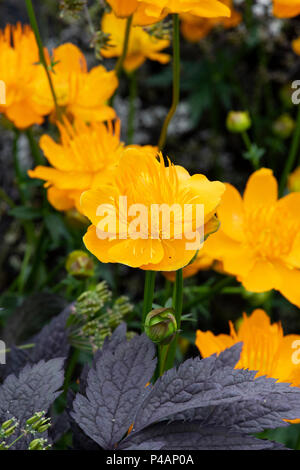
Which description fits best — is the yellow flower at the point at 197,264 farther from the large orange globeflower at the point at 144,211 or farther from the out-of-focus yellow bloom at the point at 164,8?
the out-of-focus yellow bloom at the point at 164,8

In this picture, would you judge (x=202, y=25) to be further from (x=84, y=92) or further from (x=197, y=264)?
(x=197, y=264)

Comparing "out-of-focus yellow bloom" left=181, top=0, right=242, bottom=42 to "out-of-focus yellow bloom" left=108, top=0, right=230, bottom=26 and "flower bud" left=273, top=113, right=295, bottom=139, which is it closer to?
"flower bud" left=273, top=113, right=295, bottom=139

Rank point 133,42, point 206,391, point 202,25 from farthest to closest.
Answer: point 202,25 → point 133,42 → point 206,391

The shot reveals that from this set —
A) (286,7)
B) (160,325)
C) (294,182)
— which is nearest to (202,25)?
(294,182)

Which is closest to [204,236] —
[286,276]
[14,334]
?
[286,276]

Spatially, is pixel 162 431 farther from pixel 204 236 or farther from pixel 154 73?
pixel 154 73
